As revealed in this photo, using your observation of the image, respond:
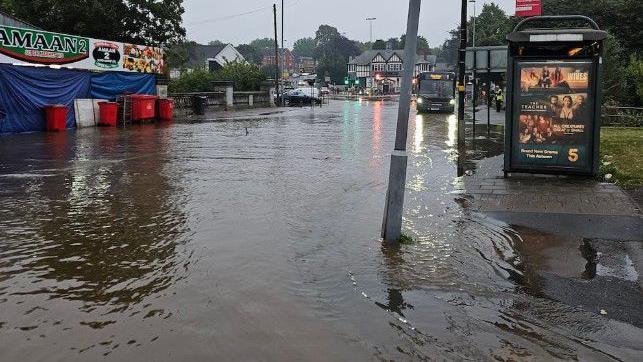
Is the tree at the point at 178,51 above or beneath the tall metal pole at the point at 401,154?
above

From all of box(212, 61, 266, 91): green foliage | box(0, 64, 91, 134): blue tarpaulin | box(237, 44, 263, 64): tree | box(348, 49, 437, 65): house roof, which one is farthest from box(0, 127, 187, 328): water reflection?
box(237, 44, 263, 64): tree

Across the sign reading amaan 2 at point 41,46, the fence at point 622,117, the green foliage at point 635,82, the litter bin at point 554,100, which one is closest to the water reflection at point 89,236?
the litter bin at point 554,100

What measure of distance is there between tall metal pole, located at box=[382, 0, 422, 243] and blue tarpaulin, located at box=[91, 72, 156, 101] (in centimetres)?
2234

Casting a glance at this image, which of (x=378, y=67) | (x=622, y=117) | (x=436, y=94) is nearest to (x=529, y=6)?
(x=622, y=117)

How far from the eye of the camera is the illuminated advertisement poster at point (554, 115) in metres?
10.3

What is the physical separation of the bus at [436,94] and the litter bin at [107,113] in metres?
19.9

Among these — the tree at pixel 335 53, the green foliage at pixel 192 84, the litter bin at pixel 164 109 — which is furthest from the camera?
the tree at pixel 335 53

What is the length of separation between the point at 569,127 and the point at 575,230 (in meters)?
3.79

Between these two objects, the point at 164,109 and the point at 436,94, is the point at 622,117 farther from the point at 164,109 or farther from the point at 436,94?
the point at 164,109

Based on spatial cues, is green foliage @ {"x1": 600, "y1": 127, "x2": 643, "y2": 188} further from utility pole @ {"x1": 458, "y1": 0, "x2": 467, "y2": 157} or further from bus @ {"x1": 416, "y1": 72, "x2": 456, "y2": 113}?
bus @ {"x1": 416, "y1": 72, "x2": 456, "y2": 113}

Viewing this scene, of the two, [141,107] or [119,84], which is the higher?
[119,84]

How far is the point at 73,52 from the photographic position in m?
24.4

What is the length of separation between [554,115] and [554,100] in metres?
0.26

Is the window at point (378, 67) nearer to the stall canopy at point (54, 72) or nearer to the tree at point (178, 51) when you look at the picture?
the tree at point (178, 51)
